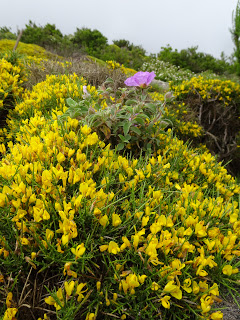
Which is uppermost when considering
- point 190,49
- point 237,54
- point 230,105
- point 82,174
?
point 190,49

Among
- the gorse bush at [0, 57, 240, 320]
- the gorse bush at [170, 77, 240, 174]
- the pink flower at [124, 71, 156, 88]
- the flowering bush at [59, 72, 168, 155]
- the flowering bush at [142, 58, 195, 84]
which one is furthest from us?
the flowering bush at [142, 58, 195, 84]

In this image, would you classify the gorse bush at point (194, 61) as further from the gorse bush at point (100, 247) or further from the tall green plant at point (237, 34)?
the gorse bush at point (100, 247)

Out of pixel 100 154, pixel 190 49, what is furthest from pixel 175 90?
pixel 190 49

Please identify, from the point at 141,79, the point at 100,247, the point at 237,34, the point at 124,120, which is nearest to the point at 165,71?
the point at 237,34

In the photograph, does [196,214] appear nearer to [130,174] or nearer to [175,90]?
[130,174]

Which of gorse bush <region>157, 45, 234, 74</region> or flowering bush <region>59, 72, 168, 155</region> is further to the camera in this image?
gorse bush <region>157, 45, 234, 74</region>

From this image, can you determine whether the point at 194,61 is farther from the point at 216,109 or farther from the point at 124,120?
the point at 124,120

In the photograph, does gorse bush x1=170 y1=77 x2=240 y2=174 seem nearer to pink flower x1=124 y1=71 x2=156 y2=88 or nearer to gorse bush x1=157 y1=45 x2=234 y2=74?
pink flower x1=124 y1=71 x2=156 y2=88

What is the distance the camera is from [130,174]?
151 centimetres

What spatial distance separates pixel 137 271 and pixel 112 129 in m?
1.14

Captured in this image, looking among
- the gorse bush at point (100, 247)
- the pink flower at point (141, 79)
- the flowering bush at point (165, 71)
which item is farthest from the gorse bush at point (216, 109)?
the flowering bush at point (165, 71)

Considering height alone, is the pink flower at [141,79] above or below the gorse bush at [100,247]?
above

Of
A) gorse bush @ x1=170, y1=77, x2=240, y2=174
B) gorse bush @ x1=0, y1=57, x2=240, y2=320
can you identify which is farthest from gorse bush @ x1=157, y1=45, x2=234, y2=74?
gorse bush @ x1=0, y1=57, x2=240, y2=320

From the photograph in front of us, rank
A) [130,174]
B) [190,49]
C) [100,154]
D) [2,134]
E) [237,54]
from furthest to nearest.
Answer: [190,49]
[237,54]
[2,134]
[100,154]
[130,174]
